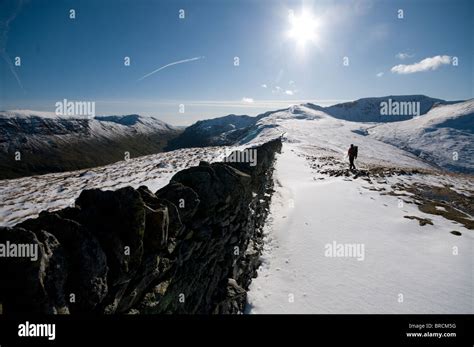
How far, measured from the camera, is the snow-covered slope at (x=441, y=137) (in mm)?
104312

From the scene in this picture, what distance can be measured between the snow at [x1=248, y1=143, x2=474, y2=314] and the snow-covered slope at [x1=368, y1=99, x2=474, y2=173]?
103619 mm

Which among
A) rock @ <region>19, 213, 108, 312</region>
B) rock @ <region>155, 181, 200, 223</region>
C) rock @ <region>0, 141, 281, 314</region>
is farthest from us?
rock @ <region>155, 181, 200, 223</region>

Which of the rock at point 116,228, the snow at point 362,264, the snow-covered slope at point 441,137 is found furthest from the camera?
the snow-covered slope at point 441,137

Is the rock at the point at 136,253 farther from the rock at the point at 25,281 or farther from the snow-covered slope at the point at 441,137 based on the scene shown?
the snow-covered slope at the point at 441,137

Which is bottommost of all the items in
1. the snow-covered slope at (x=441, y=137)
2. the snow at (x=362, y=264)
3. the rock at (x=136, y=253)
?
the snow at (x=362, y=264)

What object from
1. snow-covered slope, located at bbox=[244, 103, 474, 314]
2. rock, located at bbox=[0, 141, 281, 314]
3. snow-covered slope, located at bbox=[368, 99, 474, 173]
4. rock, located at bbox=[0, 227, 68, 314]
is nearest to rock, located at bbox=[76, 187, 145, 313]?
rock, located at bbox=[0, 141, 281, 314]

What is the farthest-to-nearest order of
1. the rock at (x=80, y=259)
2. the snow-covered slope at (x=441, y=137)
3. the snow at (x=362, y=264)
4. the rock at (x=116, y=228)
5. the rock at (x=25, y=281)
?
the snow-covered slope at (x=441, y=137) → the snow at (x=362, y=264) → the rock at (x=116, y=228) → the rock at (x=80, y=259) → the rock at (x=25, y=281)

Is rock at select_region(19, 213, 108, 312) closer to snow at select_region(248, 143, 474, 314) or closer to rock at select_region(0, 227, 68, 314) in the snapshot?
rock at select_region(0, 227, 68, 314)

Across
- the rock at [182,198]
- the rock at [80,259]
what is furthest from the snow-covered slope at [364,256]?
the rock at [80,259]

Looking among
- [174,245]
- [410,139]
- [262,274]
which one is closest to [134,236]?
[174,245]

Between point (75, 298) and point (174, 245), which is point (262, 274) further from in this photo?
point (75, 298)

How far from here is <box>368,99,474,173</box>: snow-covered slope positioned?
104312 millimetres

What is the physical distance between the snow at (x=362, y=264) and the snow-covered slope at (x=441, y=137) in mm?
103619

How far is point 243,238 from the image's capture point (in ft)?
38.0
